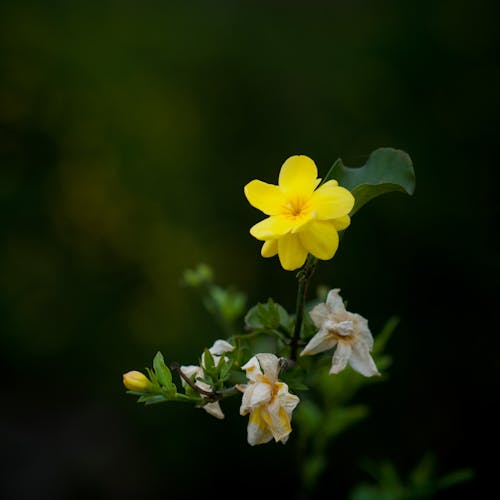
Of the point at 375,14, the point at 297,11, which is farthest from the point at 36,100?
the point at 375,14

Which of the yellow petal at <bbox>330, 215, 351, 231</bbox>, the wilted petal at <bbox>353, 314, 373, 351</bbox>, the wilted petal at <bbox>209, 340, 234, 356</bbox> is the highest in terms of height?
the yellow petal at <bbox>330, 215, 351, 231</bbox>

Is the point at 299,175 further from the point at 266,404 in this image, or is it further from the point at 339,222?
the point at 266,404

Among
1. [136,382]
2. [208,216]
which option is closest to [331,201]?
[136,382]

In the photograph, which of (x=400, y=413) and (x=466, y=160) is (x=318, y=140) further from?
(x=400, y=413)

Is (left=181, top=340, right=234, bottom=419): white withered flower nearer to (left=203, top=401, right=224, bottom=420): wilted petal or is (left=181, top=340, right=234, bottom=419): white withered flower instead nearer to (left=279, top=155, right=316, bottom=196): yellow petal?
(left=203, top=401, right=224, bottom=420): wilted petal

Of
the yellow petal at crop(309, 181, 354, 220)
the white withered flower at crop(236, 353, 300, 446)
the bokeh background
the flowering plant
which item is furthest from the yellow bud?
the bokeh background

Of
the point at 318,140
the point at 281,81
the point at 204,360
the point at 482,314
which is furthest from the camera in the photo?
the point at 281,81
